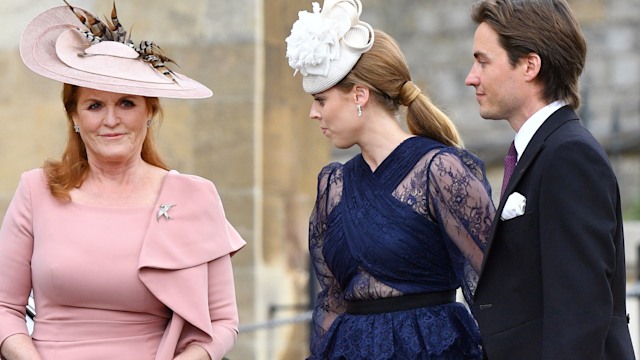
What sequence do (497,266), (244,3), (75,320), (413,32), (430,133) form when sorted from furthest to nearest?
(413,32)
(244,3)
(430,133)
(75,320)
(497,266)

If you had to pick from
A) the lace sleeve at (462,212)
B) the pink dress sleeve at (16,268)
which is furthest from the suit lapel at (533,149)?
the pink dress sleeve at (16,268)

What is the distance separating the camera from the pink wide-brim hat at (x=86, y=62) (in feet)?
15.3

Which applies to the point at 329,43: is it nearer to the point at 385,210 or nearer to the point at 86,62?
the point at 385,210

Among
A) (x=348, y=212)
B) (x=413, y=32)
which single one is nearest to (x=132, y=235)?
(x=348, y=212)

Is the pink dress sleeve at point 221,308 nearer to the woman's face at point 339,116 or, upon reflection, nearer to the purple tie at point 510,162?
the woman's face at point 339,116

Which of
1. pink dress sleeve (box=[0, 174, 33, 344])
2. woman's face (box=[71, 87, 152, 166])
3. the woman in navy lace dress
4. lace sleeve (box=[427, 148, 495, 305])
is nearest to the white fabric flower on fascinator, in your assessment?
the woman in navy lace dress

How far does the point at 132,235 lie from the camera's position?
468 centimetres

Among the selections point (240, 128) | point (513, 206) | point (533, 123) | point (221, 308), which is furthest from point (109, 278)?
point (240, 128)

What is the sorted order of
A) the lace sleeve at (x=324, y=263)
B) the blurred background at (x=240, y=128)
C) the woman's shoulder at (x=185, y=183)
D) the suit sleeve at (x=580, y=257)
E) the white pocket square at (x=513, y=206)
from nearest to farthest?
the suit sleeve at (x=580, y=257) → the white pocket square at (x=513, y=206) → the woman's shoulder at (x=185, y=183) → the lace sleeve at (x=324, y=263) → the blurred background at (x=240, y=128)

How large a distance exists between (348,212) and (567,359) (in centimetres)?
119

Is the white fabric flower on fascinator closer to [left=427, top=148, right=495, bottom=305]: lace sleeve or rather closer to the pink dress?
[left=427, top=148, right=495, bottom=305]: lace sleeve

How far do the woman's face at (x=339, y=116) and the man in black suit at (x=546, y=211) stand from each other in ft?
1.97

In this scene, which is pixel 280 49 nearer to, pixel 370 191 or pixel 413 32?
pixel 370 191

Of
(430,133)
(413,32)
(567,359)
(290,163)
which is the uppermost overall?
(430,133)
